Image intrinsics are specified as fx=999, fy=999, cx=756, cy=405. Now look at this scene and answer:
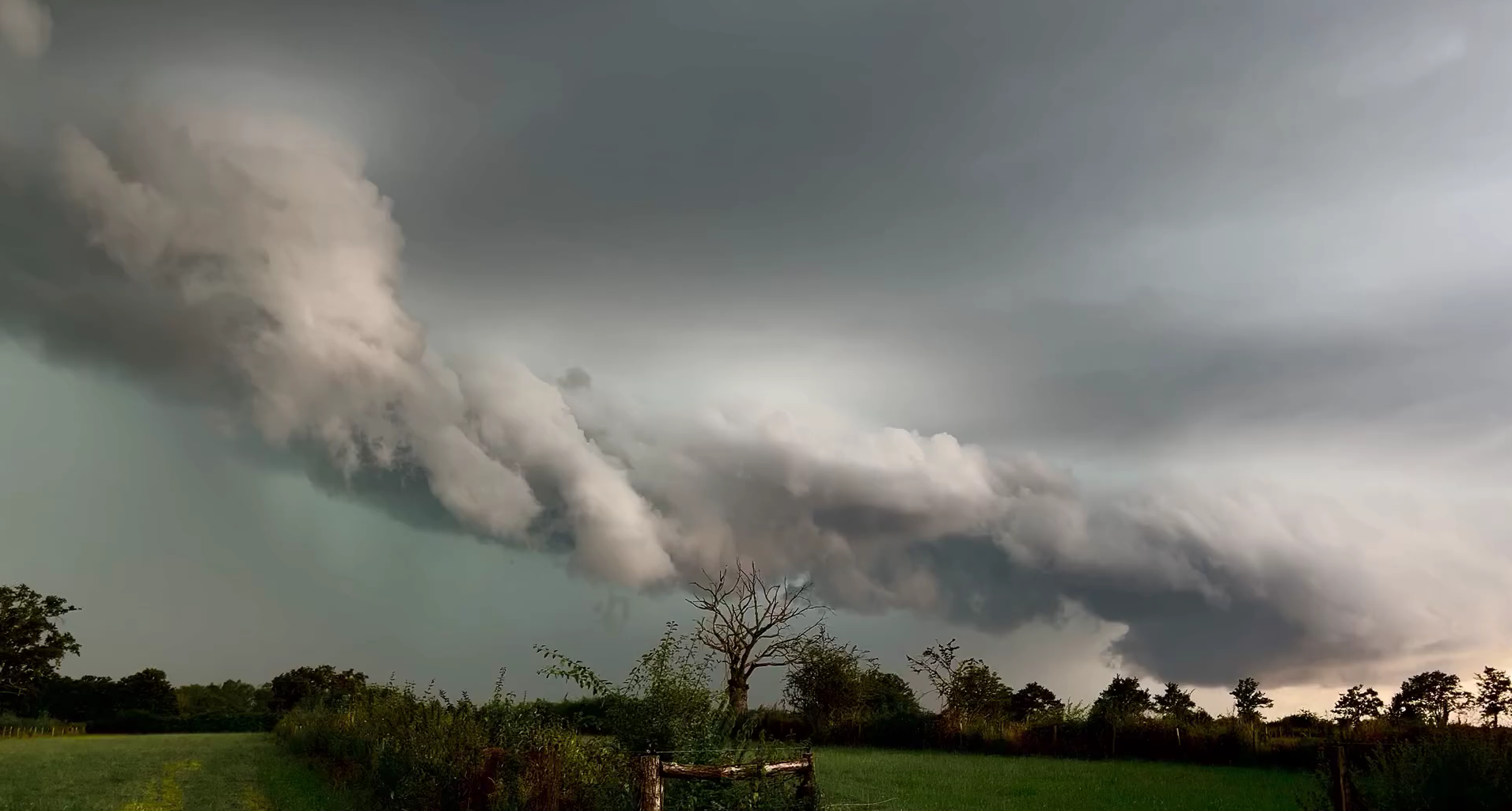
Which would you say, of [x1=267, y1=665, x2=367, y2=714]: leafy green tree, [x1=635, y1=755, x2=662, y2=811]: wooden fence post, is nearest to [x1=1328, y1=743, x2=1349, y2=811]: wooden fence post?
[x1=635, y1=755, x2=662, y2=811]: wooden fence post

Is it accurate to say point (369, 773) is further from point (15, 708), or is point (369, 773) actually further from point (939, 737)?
point (15, 708)

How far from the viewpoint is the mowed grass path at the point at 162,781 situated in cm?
2053

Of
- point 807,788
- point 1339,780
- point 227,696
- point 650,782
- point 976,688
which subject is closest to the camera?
point 650,782

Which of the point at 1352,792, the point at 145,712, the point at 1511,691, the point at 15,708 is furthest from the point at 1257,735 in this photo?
the point at 15,708

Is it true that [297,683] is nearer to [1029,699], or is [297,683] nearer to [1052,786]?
[1029,699]

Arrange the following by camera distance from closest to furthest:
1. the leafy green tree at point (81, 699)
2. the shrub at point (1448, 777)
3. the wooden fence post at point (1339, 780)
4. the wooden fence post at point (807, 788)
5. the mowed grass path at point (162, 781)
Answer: the wooden fence post at point (807, 788) < the shrub at point (1448, 777) < the wooden fence post at point (1339, 780) < the mowed grass path at point (162, 781) < the leafy green tree at point (81, 699)

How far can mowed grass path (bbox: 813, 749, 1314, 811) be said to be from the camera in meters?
20.6

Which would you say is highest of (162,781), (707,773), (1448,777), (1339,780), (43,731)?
(1448,777)

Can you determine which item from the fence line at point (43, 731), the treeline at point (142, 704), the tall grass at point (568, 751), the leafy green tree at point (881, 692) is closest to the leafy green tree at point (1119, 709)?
the leafy green tree at point (881, 692)

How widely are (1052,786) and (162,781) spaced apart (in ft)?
73.4

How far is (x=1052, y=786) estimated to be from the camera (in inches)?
963

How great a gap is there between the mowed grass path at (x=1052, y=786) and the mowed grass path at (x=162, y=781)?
11.6 m

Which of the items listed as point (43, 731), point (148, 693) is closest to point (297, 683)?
point (148, 693)

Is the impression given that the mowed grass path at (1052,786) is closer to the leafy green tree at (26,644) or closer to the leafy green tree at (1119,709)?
the leafy green tree at (1119,709)
